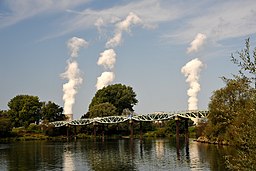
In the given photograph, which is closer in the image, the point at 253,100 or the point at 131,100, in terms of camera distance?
the point at 253,100

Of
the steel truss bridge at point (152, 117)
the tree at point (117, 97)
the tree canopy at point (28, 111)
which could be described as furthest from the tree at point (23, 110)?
the tree at point (117, 97)

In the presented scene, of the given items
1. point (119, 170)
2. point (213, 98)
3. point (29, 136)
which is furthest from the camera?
point (29, 136)

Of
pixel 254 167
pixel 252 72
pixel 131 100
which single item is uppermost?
pixel 131 100

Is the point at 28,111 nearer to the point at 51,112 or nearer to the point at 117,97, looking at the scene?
the point at 51,112

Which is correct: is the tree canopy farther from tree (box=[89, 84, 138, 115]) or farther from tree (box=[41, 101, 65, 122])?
tree (box=[89, 84, 138, 115])

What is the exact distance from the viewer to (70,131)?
135875 mm

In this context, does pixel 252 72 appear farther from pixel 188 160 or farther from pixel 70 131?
pixel 70 131

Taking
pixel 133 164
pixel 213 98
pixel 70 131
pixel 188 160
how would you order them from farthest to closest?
pixel 70 131, pixel 213 98, pixel 188 160, pixel 133 164

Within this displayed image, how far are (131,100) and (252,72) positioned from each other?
445ft

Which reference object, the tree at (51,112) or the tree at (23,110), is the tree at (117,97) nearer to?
the tree at (51,112)

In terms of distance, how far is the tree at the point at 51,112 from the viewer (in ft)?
468

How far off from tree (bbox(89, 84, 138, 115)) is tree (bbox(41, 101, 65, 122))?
42.1 ft

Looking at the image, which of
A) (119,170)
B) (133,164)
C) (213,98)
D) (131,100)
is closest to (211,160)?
(133,164)

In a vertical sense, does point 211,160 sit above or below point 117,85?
below
